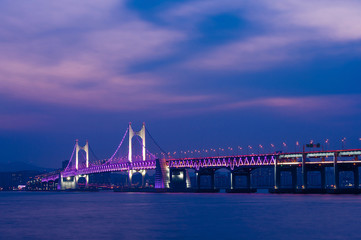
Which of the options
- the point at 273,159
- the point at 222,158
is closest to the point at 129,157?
the point at 222,158

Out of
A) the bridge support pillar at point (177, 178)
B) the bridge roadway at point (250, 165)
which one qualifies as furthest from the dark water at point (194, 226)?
the bridge support pillar at point (177, 178)

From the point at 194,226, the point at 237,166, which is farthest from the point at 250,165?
the point at 194,226

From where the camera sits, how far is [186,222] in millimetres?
54594

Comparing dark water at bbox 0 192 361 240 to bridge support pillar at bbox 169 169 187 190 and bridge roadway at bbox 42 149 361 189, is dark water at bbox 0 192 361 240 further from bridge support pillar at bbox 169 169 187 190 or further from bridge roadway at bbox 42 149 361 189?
bridge support pillar at bbox 169 169 187 190

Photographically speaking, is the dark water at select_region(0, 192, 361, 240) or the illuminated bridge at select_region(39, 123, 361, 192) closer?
the dark water at select_region(0, 192, 361, 240)

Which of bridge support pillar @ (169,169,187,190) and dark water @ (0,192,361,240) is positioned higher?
bridge support pillar @ (169,169,187,190)

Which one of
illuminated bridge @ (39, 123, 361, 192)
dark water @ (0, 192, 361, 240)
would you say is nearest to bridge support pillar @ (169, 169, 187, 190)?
illuminated bridge @ (39, 123, 361, 192)

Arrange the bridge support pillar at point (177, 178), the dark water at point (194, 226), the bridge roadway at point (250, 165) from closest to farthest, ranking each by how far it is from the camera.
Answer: the dark water at point (194, 226) → the bridge roadway at point (250, 165) → the bridge support pillar at point (177, 178)

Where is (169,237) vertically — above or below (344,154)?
below

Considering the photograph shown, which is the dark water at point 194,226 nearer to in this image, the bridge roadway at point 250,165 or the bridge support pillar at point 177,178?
the bridge roadway at point 250,165

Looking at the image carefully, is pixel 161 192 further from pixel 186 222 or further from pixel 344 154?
pixel 186 222

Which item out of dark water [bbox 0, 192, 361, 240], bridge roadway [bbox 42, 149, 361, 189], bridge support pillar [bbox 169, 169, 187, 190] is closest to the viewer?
dark water [bbox 0, 192, 361, 240]

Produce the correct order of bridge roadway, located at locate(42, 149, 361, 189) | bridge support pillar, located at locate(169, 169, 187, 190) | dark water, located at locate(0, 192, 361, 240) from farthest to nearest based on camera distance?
bridge support pillar, located at locate(169, 169, 187, 190) < bridge roadway, located at locate(42, 149, 361, 189) < dark water, located at locate(0, 192, 361, 240)

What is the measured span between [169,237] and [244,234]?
5.97 metres
